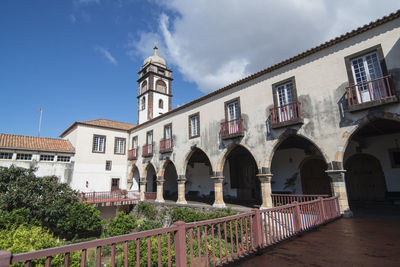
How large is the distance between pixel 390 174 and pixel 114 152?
19836 mm

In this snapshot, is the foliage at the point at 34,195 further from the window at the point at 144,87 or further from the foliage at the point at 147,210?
the window at the point at 144,87

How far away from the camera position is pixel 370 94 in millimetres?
7812

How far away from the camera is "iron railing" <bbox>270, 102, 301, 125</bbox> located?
9.64m

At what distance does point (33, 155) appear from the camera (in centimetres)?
1688

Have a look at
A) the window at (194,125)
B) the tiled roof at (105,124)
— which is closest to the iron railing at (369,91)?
the window at (194,125)

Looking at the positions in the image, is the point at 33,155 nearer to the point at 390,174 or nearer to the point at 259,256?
the point at 259,256

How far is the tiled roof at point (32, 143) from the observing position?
16.4m

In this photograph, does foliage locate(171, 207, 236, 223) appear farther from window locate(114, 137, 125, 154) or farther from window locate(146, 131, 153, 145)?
window locate(114, 137, 125, 154)

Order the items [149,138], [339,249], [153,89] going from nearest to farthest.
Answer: [339,249]
[149,138]
[153,89]

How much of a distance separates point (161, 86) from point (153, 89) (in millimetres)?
1544

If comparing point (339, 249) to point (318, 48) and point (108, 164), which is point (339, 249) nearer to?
point (318, 48)

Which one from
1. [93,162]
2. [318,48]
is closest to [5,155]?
[93,162]

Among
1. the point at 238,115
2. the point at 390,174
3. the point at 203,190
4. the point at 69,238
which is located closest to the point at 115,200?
the point at 69,238

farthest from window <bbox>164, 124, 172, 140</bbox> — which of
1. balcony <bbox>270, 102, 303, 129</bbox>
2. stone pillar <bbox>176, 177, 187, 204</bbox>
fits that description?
balcony <bbox>270, 102, 303, 129</bbox>
